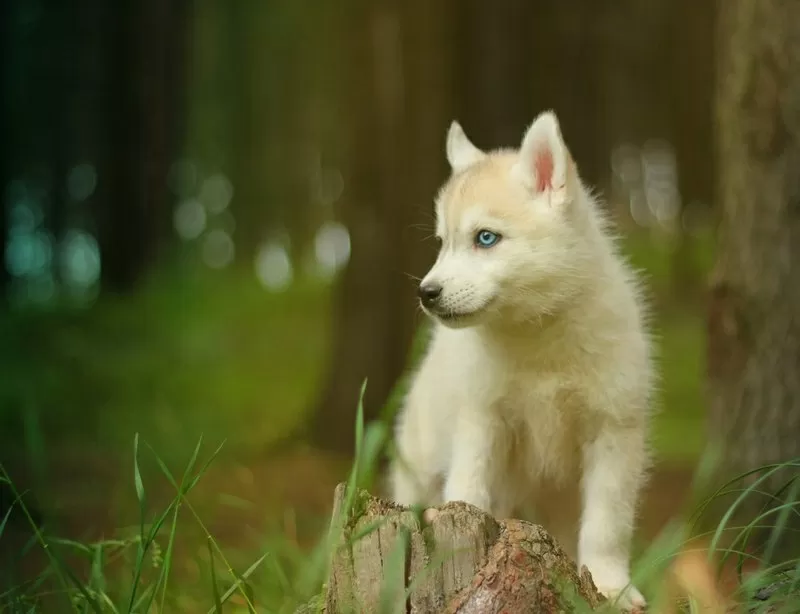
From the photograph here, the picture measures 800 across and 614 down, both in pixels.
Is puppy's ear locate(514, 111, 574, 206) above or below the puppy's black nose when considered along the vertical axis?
above

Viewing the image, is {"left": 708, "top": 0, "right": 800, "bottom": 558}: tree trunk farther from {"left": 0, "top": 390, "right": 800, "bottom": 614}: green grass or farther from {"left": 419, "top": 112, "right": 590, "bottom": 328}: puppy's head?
{"left": 419, "top": 112, "right": 590, "bottom": 328}: puppy's head

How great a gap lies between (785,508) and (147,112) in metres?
12.4

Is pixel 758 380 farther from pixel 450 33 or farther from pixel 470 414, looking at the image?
pixel 450 33

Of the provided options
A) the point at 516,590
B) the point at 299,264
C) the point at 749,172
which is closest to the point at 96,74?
the point at 299,264

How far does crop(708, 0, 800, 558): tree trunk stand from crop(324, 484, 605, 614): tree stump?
6.31ft

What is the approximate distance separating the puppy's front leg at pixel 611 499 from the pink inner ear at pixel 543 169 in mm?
823

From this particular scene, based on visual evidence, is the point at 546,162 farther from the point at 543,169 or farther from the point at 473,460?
the point at 473,460

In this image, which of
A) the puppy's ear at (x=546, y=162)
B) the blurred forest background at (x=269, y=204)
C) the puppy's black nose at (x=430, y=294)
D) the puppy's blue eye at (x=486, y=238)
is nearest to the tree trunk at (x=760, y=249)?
the blurred forest background at (x=269, y=204)

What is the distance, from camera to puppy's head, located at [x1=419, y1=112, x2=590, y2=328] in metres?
3.17

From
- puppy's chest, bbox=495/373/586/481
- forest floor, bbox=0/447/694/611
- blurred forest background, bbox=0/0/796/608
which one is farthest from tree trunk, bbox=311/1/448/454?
puppy's chest, bbox=495/373/586/481

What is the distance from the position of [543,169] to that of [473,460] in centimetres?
99

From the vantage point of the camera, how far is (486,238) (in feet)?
10.7

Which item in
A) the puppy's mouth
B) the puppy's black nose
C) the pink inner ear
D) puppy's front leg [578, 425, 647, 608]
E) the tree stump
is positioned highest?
the pink inner ear

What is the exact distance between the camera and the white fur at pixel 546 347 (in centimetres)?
322
